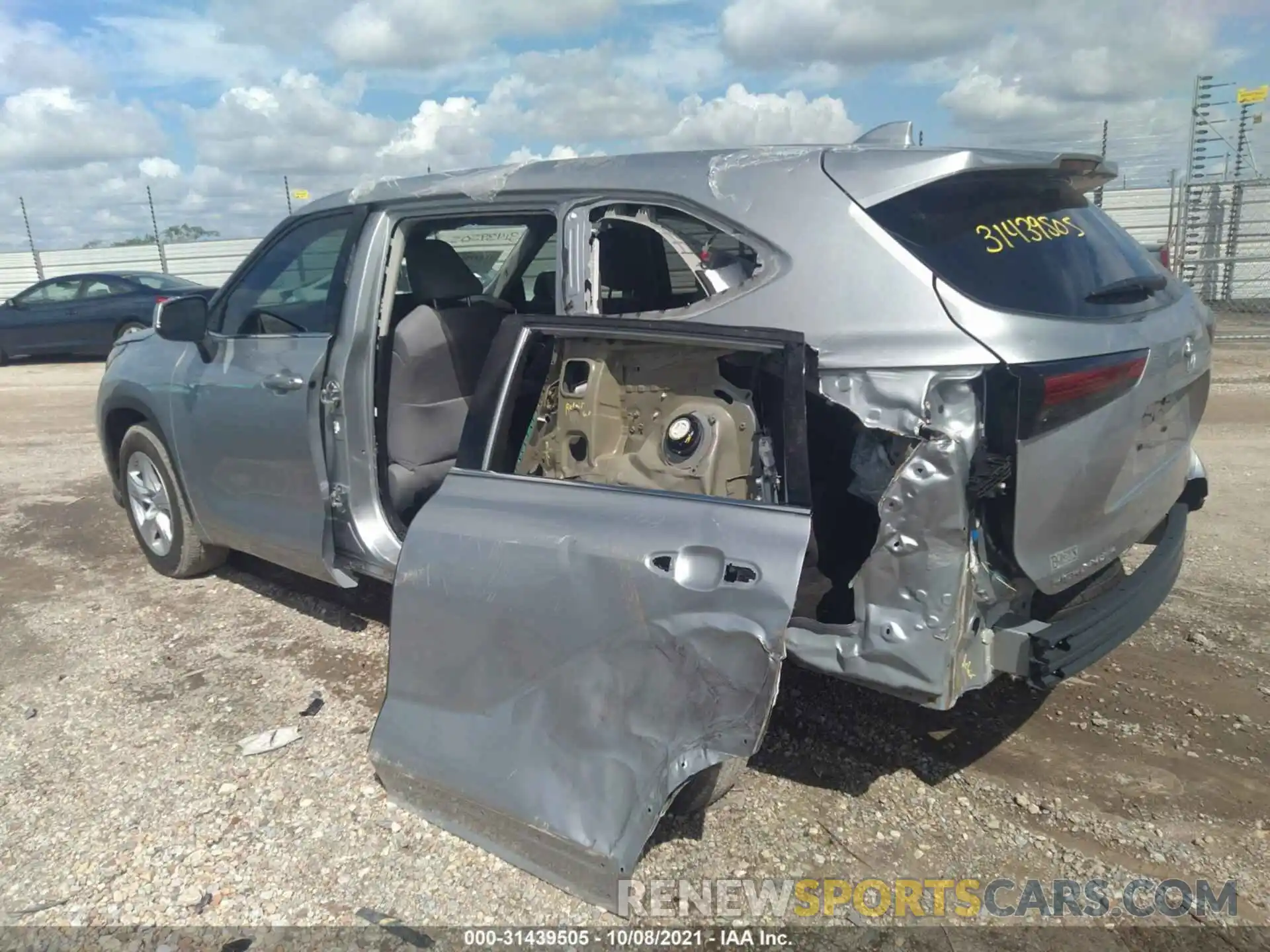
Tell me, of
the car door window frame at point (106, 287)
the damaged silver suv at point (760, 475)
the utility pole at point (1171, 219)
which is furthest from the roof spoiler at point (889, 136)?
the car door window frame at point (106, 287)

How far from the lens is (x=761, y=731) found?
2297 mm

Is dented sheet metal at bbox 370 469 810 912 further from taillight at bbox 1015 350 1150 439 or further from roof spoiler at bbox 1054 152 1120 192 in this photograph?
roof spoiler at bbox 1054 152 1120 192

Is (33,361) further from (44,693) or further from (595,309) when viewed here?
(595,309)

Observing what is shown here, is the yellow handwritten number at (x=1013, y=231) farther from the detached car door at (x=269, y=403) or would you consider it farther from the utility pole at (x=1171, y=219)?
the utility pole at (x=1171, y=219)

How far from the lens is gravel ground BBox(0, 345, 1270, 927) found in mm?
2621

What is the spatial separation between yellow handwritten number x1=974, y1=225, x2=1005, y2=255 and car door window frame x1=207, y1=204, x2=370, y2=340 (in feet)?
7.57

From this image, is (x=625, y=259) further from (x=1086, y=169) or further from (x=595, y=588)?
(x=1086, y=169)

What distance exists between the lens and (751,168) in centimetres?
279

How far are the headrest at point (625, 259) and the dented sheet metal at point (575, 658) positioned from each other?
0.84m

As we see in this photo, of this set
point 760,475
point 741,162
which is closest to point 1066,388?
point 760,475

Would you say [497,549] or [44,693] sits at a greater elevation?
[497,549]

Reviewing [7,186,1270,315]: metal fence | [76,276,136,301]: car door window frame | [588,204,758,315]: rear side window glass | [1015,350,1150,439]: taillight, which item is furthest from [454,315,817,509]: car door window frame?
[76,276,136,301]: car door window frame

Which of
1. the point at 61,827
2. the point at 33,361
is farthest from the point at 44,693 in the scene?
the point at 33,361

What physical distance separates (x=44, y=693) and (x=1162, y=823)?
4.04 meters
